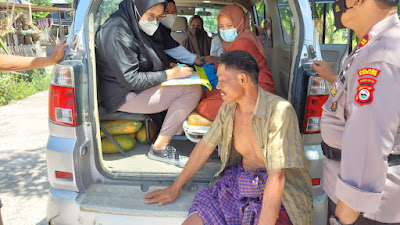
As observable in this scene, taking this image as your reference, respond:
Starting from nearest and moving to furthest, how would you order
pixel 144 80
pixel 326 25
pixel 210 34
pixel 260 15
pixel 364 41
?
pixel 364 41
pixel 144 80
pixel 260 15
pixel 210 34
pixel 326 25

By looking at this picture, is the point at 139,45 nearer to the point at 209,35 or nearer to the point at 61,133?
the point at 61,133

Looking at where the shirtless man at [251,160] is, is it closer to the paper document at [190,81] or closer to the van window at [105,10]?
the paper document at [190,81]

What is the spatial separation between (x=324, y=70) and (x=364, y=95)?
74 cm

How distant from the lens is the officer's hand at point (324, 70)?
1.94 metres

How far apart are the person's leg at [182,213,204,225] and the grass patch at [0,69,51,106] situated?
687 centimetres

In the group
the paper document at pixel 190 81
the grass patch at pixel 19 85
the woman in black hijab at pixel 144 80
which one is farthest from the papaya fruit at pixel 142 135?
the grass patch at pixel 19 85

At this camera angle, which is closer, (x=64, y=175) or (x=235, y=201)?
(x=235, y=201)

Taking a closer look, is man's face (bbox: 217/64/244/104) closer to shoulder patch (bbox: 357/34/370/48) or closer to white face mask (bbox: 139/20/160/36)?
shoulder patch (bbox: 357/34/370/48)

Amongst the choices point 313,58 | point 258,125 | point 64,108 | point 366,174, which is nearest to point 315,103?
point 313,58

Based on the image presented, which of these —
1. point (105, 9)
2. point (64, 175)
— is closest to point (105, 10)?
point (105, 9)

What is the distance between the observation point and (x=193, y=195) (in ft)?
7.43

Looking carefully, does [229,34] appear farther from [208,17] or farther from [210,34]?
[210,34]

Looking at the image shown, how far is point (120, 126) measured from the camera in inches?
115

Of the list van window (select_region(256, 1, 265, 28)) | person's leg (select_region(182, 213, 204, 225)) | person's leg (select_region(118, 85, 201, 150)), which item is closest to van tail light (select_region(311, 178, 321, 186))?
person's leg (select_region(182, 213, 204, 225))
